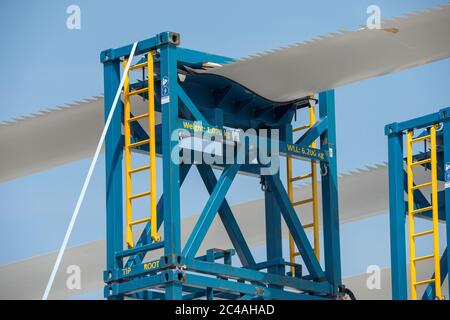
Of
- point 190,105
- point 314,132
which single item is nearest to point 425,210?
point 314,132

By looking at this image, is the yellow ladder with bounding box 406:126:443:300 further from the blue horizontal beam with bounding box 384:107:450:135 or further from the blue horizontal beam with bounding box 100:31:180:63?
the blue horizontal beam with bounding box 100:31:180:63

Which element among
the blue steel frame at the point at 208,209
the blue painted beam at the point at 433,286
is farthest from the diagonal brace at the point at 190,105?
the blue painted beam at the point at 433,286

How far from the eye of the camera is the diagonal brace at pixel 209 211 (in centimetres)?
2348

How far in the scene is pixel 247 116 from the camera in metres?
25.9

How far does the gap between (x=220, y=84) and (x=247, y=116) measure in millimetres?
922

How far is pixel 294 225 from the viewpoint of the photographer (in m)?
25.8

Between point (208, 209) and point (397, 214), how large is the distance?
8.71 ft

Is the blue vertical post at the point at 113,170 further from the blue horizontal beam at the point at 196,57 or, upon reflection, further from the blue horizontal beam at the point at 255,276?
the blue horizontal beam at the point at 255,276

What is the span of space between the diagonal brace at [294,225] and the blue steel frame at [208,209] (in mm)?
15

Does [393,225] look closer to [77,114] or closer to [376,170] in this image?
[376,170]
